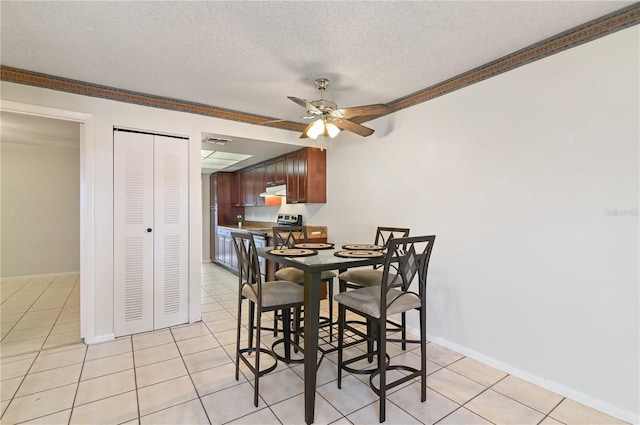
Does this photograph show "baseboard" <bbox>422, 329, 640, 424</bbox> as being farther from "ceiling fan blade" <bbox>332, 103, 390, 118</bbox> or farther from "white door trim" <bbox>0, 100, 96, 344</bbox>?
"white door trim" <bbox>0, 100, 96, 344</bbox>

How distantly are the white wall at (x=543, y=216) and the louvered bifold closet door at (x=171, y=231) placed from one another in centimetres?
250

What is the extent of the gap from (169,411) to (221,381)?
1.31 ft

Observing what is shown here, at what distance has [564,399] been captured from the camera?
79.2 inches

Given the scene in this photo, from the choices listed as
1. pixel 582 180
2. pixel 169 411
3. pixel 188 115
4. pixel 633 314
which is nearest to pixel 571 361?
pixel 633 314

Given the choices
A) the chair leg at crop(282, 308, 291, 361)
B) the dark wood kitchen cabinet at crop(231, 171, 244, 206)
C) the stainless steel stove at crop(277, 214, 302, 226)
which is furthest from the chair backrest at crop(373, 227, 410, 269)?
the dark wood kitchen cabinet at crop(231, 171, 244, 206)

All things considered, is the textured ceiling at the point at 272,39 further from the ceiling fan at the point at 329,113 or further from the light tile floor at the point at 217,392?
the light tile floor at the point at 217,392

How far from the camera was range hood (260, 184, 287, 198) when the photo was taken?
5022 millimetres

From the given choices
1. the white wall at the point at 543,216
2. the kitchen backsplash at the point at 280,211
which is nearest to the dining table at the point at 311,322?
the white wall at the point at 543,216

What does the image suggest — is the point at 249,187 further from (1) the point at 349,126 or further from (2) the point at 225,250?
(1) the point at 349,126

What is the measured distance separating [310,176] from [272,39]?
7.58 feet

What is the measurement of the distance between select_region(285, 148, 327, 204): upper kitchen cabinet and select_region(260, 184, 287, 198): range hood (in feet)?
1.58

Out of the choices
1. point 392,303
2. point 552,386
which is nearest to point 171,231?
point 392,303

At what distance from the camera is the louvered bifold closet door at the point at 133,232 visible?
2996 millimetres

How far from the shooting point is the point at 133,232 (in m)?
3.08
